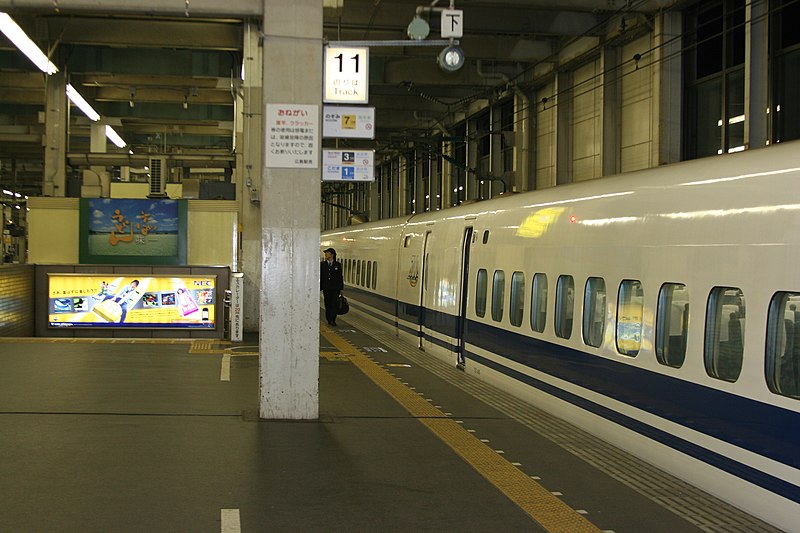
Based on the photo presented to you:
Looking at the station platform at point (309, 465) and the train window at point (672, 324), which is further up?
the train window at point (672, 324)

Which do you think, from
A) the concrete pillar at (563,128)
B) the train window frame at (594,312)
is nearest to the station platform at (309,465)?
the train window frame at (594,312)

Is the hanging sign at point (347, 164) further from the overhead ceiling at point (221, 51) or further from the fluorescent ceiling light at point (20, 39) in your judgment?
the fluorescent ceiling light at point (20, 39)

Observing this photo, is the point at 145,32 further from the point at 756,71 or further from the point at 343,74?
the point at 756,71

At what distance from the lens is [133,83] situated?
24062mm

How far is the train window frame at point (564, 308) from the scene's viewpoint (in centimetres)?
947

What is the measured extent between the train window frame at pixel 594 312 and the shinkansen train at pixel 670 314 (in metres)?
0.02

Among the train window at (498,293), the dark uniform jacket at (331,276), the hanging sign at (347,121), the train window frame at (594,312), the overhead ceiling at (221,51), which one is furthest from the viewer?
the dark uniform jacket at (331,276)

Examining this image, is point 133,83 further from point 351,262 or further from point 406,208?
point 406,208

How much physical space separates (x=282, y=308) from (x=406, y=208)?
1229 inches

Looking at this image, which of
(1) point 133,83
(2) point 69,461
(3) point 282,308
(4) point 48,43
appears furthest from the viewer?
(1) point 133,83

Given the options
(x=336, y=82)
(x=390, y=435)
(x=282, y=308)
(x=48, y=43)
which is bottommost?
(x=390, y=435)

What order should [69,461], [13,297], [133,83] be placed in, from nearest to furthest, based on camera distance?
[69,461] < [13,297] < [133,83]

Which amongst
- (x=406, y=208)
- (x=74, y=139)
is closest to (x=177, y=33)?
(x=74, y=139)

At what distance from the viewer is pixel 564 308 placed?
968 centimetres
